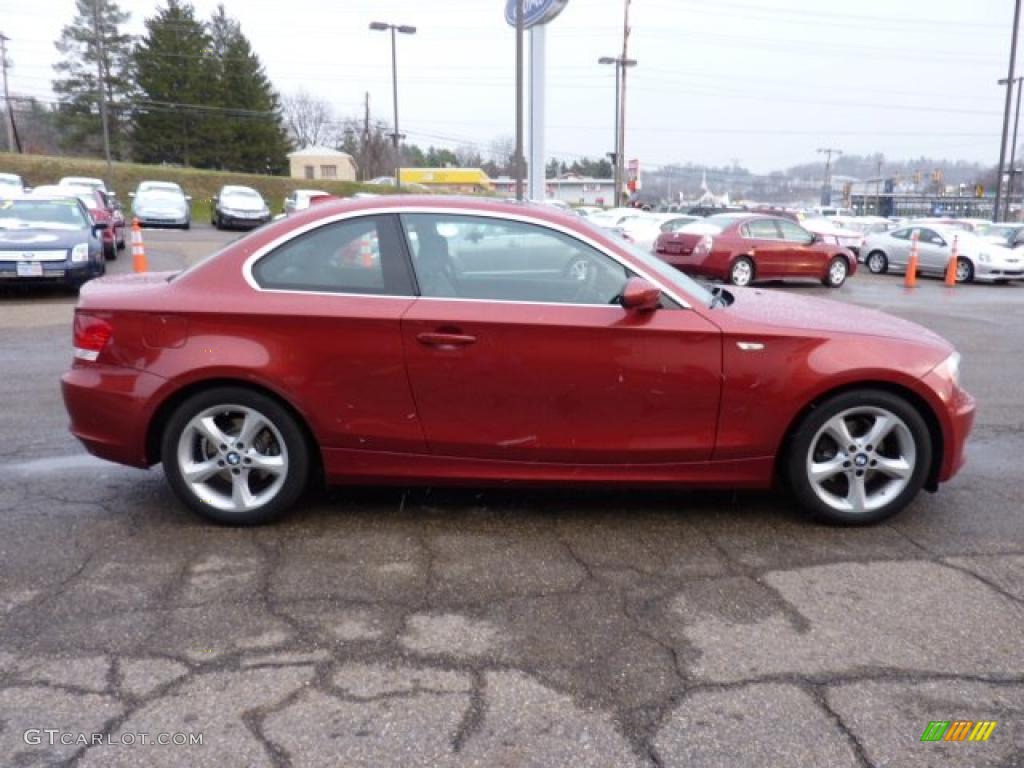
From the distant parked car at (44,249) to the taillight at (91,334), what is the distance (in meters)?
8.55

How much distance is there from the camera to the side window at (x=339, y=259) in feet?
13.1

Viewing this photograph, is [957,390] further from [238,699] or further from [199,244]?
[199,244]

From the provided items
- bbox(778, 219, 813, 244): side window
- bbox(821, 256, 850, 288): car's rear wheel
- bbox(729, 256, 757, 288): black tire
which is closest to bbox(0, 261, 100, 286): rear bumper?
bbox(729, 256, 757, 288): black tire

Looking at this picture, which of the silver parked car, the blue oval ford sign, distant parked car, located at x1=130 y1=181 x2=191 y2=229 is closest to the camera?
the silver parked car

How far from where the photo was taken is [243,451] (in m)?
3.98

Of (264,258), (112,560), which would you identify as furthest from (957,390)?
(112,560)

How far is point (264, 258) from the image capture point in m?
4.04

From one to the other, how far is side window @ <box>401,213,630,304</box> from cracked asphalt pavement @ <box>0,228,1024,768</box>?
112cm

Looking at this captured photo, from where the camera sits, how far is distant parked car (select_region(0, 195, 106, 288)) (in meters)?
11.3

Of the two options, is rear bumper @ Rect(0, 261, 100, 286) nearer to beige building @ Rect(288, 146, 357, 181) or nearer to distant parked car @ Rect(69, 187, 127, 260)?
distant parked car @ Rect(69, 187, 127, 260)

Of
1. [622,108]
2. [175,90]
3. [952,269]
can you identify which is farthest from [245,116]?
[952,269]

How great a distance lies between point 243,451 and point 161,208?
27.5m

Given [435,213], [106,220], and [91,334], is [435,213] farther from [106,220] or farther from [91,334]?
Answer: [106,220]

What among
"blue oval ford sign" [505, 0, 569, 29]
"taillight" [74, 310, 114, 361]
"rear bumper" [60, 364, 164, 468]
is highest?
"blue oval ford sign" [505, 0, 569, 29]
